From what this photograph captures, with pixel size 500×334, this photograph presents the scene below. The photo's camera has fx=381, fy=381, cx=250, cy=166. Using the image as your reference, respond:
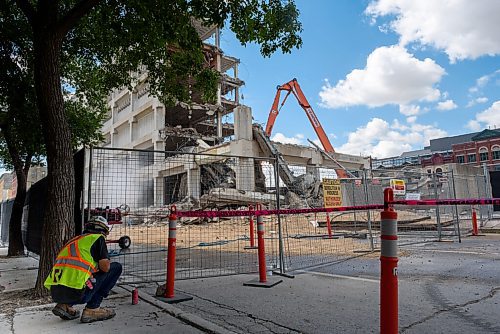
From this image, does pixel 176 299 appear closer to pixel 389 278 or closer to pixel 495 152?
pixel 389 278

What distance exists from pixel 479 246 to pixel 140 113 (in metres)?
46.3

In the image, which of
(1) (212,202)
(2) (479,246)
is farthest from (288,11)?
(1) (212,202)

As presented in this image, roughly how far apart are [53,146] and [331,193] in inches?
300

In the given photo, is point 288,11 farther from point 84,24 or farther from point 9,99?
point 9,99

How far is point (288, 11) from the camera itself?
7.30m

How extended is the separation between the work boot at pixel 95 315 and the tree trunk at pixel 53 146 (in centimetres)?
181

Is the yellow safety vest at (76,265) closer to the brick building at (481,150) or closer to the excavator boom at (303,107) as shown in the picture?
the excavator boom at (303,107)

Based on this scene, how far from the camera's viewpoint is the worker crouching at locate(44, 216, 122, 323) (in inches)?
169

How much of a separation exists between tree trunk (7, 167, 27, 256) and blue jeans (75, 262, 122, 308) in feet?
32.0

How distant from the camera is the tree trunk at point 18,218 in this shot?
1264 cm

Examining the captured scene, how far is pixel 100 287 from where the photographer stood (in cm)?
456

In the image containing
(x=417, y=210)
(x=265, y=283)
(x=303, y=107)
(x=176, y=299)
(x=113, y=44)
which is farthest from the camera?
(x=303, y=107)

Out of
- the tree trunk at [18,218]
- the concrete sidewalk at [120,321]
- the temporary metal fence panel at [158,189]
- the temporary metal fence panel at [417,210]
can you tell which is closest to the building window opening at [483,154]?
the temporary metal fence panel at [417,210]

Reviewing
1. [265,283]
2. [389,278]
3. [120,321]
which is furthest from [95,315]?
[389,278]
